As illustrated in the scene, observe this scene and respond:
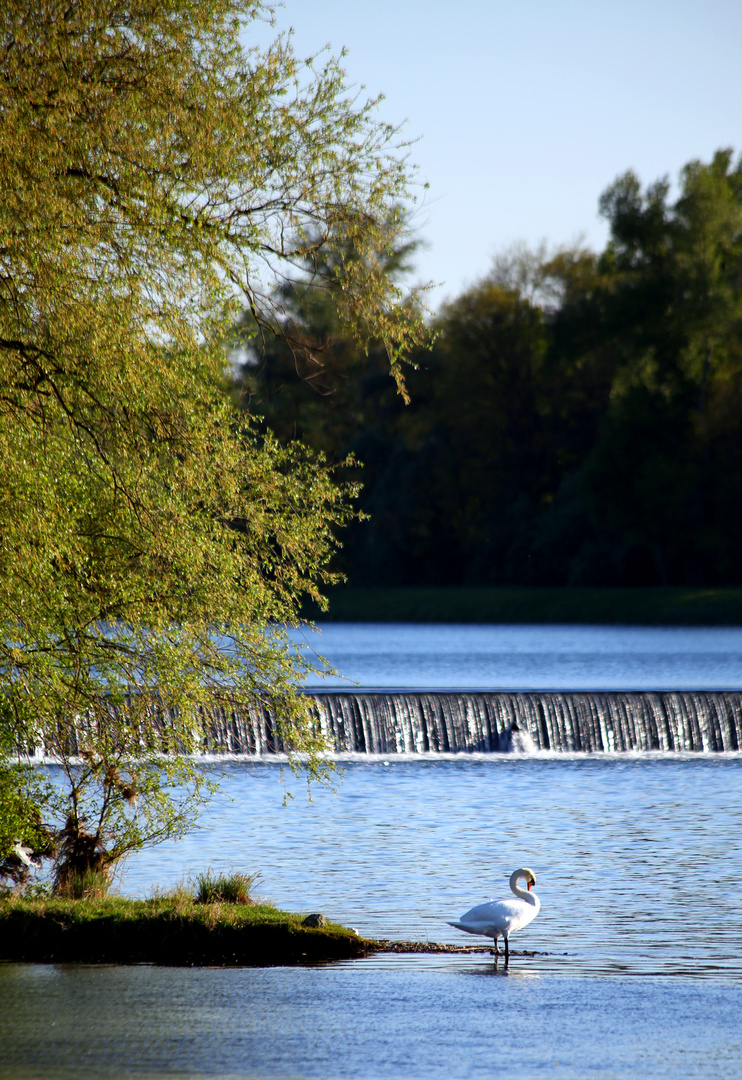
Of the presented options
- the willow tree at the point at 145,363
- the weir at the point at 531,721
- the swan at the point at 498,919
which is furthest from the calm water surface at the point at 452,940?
the willow tree at the point at 145,363

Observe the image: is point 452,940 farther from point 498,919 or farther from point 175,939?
point 175,939

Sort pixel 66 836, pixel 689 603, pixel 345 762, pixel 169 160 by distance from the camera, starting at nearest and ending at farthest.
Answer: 1. pixel 169 160
2. pixel 66 836
3. pixel 345 762
4. pixel 689 603

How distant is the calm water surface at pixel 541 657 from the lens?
31.3 metres

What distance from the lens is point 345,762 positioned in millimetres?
22594

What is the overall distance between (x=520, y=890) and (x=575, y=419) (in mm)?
54600

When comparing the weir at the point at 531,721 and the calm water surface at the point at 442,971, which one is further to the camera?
the weir at the point at 531,721

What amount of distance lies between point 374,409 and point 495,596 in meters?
12.6

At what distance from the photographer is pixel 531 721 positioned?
24266 mm

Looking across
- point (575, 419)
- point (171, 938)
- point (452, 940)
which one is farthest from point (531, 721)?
point (575, 419)

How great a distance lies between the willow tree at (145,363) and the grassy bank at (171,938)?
1.00 metres

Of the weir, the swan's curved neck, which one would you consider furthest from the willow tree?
the weir

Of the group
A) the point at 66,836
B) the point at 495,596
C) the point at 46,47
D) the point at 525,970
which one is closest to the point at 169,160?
the point at 46,47

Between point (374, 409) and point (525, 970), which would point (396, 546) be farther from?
point (525, 970)

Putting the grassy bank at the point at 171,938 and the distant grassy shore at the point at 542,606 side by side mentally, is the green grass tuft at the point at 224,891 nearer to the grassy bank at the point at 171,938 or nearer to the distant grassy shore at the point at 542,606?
the grassy bank at the point at 171,938
